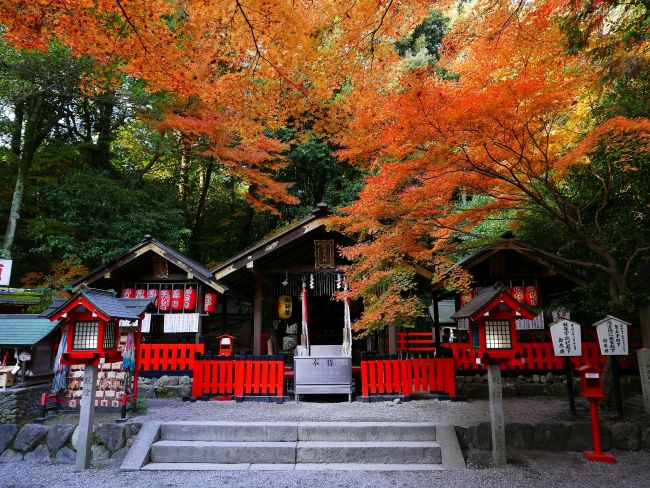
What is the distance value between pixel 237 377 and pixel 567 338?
24.9 feet

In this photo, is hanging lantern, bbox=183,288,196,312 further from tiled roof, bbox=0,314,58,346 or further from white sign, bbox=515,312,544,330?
white sign, bbox=515,312,544,330

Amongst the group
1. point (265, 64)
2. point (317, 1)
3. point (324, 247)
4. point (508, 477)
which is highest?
point (317, 1)

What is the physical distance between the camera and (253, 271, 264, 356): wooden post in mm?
12109

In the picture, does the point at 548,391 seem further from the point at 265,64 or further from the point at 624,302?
the point at 265,64

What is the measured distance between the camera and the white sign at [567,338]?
770 cm

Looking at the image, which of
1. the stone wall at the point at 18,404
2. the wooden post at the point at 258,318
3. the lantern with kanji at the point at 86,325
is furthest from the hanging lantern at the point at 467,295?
the stone wall at the point at 18,404

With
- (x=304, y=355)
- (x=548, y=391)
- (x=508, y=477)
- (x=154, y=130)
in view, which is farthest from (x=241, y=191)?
(x=508, y=477)

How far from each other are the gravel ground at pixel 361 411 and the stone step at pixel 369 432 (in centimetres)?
58

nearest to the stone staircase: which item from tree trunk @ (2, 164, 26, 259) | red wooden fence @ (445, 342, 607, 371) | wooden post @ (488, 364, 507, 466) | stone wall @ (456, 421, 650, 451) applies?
stone wall @ (456, 421, 650, 451)

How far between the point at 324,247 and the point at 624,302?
25.3ft

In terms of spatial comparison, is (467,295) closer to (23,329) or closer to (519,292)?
(519,292)

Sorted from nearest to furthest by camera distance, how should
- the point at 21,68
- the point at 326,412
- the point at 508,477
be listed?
the point at 508,477
the point at 326,412
the point at 21,68

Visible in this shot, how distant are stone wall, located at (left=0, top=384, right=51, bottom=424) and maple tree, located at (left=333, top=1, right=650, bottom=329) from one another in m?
7.26

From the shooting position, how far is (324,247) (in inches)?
499
